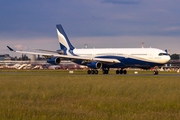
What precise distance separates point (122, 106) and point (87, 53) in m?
41.8

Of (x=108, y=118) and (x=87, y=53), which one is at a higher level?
(x=87, y=53)

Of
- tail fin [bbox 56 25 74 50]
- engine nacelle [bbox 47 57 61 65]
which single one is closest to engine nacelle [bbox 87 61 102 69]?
engine nacelle [bbox 47 57 61 65]

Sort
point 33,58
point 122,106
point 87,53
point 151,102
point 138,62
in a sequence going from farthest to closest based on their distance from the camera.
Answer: point 33,58
point 87,53
point 138,62
point 151,102
point 122,106

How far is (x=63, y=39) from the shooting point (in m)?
60.8

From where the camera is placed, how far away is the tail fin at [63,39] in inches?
2358

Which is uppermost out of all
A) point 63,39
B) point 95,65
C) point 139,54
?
point 63,39

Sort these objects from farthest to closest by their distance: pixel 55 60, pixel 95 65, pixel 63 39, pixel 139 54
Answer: pixel 63 39
pixel 55 60
pixel 95 65
pixel 139 54

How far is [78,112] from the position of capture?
35.9 ft

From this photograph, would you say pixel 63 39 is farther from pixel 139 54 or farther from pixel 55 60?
pixel 139 54

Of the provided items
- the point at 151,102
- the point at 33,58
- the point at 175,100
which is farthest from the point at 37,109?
the point at 33,58

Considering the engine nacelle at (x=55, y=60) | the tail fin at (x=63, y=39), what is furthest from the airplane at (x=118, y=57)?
the tail fin at (x=63, y=39)

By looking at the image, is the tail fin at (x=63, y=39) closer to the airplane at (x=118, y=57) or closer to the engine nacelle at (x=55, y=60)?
the airplane at (x=118, y=57)

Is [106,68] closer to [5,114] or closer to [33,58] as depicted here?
[5,114]

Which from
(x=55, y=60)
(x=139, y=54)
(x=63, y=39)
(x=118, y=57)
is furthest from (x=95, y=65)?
(x=63, y=39)
